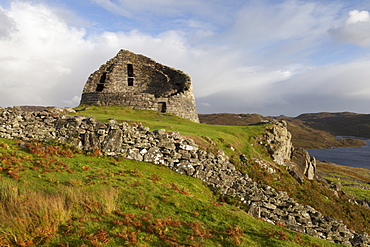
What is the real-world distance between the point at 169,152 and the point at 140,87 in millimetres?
24663

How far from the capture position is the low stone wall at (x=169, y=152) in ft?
45.3

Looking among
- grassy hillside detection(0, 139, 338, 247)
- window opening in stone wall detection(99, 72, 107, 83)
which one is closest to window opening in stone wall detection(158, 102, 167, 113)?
window opening in stone wall detection(99, 72, 107, 83)

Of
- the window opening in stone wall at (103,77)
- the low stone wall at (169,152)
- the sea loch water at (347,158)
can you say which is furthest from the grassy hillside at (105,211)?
the sea loch water at (347,158)

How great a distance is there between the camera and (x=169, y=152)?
1523 centimetres

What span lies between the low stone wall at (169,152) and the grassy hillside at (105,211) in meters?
2.10

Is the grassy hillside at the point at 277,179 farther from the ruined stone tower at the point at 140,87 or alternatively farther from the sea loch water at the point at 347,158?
the sea loch water at the point at 347,158

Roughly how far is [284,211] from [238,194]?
315 centimetres

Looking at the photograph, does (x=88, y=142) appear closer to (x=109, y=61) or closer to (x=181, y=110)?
(x=181, y=110)

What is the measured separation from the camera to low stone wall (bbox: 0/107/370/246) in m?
13.8

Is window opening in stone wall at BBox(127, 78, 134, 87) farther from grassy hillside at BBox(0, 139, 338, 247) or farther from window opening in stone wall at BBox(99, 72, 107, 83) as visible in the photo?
grassy hillside at BBox(0, 139, 338, 247)

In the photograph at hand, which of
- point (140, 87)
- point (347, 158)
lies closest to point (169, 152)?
point (140, 87)

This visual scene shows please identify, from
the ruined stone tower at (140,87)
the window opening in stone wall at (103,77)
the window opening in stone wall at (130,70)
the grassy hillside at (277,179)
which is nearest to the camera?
the grassy hillside at (277,179)

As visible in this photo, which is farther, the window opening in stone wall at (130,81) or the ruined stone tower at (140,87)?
the window opening in stone wall at (130,81)

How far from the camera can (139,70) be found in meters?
38.2
